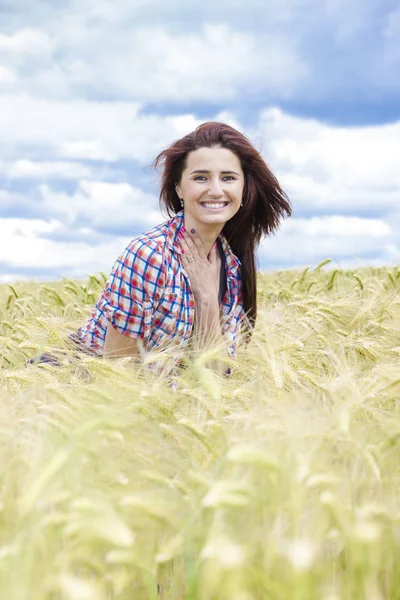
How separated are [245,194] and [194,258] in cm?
50

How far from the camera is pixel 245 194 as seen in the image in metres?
4.04

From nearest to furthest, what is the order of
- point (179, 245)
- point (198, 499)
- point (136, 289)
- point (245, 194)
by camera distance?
point (198, 499)
point (136, 289)
point (179, 245)
point (245, 194)

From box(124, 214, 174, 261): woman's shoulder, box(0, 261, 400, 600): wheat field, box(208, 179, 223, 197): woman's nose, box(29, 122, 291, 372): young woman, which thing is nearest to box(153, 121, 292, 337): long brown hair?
box(29, 122, 291, 372): young woman

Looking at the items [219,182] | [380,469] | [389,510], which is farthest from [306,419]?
[219,182]

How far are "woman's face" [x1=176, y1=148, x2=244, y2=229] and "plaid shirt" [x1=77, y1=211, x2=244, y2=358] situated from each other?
0.66 ft

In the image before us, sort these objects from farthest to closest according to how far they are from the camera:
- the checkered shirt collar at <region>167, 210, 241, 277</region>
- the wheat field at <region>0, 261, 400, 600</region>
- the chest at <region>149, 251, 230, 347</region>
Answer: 1. the checkered shirt collar at <region>167, 210, 241, 277</region>
2. the chest at <region>149, 251, 230, 347</region>
3. the wheat field at <region>0, 261, 400, 600</region>

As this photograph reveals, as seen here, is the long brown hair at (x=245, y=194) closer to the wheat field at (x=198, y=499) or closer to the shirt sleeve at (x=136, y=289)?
the shirt sleeve at (x=136, y=289)

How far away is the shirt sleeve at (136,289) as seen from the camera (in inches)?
139

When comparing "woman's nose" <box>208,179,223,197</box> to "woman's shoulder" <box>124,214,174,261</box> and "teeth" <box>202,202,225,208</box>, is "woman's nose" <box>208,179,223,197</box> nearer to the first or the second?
"teeth" <box>202,202,225,208</box>

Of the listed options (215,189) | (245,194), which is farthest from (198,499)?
(245,194)

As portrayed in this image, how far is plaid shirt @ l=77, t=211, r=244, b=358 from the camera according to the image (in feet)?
11.6

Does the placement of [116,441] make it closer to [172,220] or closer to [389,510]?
[389,510]

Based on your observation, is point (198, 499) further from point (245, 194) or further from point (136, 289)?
point (245, 194)

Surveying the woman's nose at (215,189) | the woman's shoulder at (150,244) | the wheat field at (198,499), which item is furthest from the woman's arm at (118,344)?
the wheat field at (198,499)
